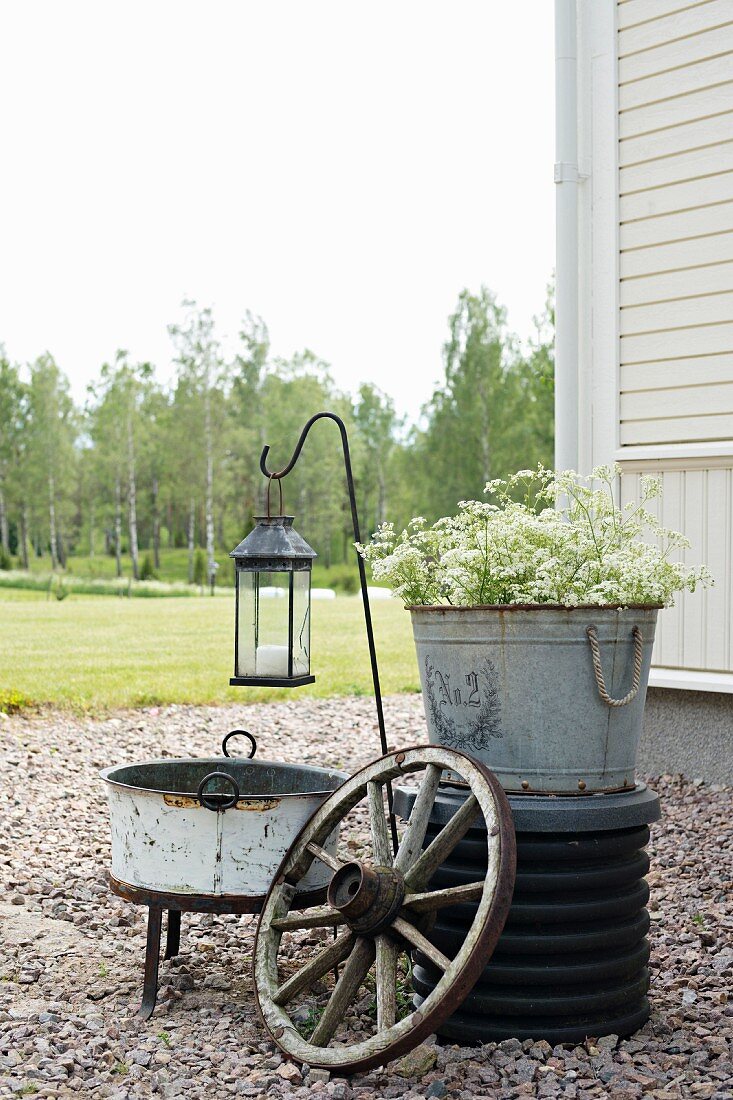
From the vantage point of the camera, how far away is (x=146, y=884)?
107 inches

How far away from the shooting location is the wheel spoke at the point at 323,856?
253 centimetres

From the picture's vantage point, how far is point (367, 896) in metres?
2.29

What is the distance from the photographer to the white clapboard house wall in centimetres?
466

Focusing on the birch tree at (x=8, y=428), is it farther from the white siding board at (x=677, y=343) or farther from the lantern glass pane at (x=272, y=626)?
the lantern glass pane at (x=272, y=626)

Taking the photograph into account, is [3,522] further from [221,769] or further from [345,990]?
[345,990]

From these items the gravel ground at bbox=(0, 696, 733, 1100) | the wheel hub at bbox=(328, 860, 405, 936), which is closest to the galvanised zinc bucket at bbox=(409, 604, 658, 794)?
the wheel hub at bbox=(328, 860, 405, 936)

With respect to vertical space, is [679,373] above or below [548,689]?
above

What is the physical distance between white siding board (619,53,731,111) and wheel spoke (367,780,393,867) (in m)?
3.66

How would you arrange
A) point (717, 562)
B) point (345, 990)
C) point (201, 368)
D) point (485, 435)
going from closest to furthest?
1. point (345, 990)
2. point (717, 562)
3. point (485, 435)
4. point (201, 368)

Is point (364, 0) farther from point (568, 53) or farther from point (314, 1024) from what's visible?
point (314, 1024)

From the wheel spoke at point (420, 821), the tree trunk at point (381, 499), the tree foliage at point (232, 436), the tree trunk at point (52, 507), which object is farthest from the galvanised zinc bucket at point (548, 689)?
the tree trunk at point (381, 499)

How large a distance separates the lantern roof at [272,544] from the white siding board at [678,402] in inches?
96.9

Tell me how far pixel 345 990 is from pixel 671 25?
4.35 metres

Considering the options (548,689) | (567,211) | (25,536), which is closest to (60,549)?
(25,536)
